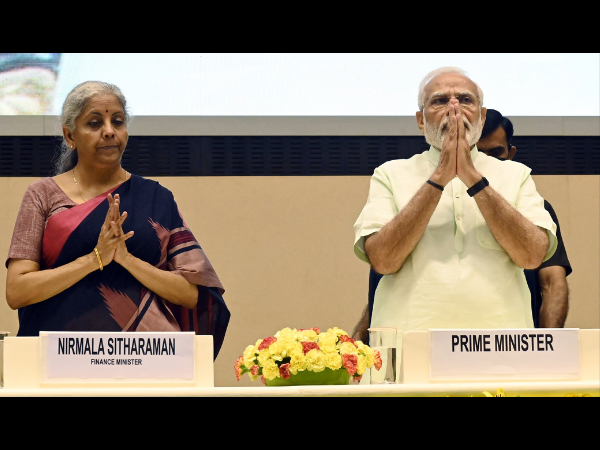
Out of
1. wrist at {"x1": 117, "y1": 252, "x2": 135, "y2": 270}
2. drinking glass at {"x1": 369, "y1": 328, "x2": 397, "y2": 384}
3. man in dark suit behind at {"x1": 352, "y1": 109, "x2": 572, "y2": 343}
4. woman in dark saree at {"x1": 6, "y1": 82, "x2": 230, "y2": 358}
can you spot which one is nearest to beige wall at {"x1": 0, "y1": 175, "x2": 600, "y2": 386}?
man in dark suit behind at {"x1": 352, "y1": 109, "x2": 572, "y2": 343}

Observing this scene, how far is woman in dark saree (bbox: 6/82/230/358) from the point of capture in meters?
2.05

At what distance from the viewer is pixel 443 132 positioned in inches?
84.8

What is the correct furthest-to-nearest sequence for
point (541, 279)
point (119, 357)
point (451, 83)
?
point (541, 279) < point (451, 83) < point (119, 357)

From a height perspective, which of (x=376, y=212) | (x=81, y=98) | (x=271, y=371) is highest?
(x=81, y=98)

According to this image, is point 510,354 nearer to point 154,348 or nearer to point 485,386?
point 485,386

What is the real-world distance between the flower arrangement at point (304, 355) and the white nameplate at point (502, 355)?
150 millimetres

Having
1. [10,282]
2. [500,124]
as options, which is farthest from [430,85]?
[10,282]

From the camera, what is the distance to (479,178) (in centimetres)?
203

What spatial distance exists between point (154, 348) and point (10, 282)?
0.66 meters

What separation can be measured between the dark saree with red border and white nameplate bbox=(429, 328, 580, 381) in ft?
2.46

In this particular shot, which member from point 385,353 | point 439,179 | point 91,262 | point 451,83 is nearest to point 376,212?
point 439,179

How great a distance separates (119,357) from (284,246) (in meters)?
2.31

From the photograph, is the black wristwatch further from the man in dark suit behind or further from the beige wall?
the beige wall

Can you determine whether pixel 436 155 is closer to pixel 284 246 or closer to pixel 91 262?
pixel 91 262
